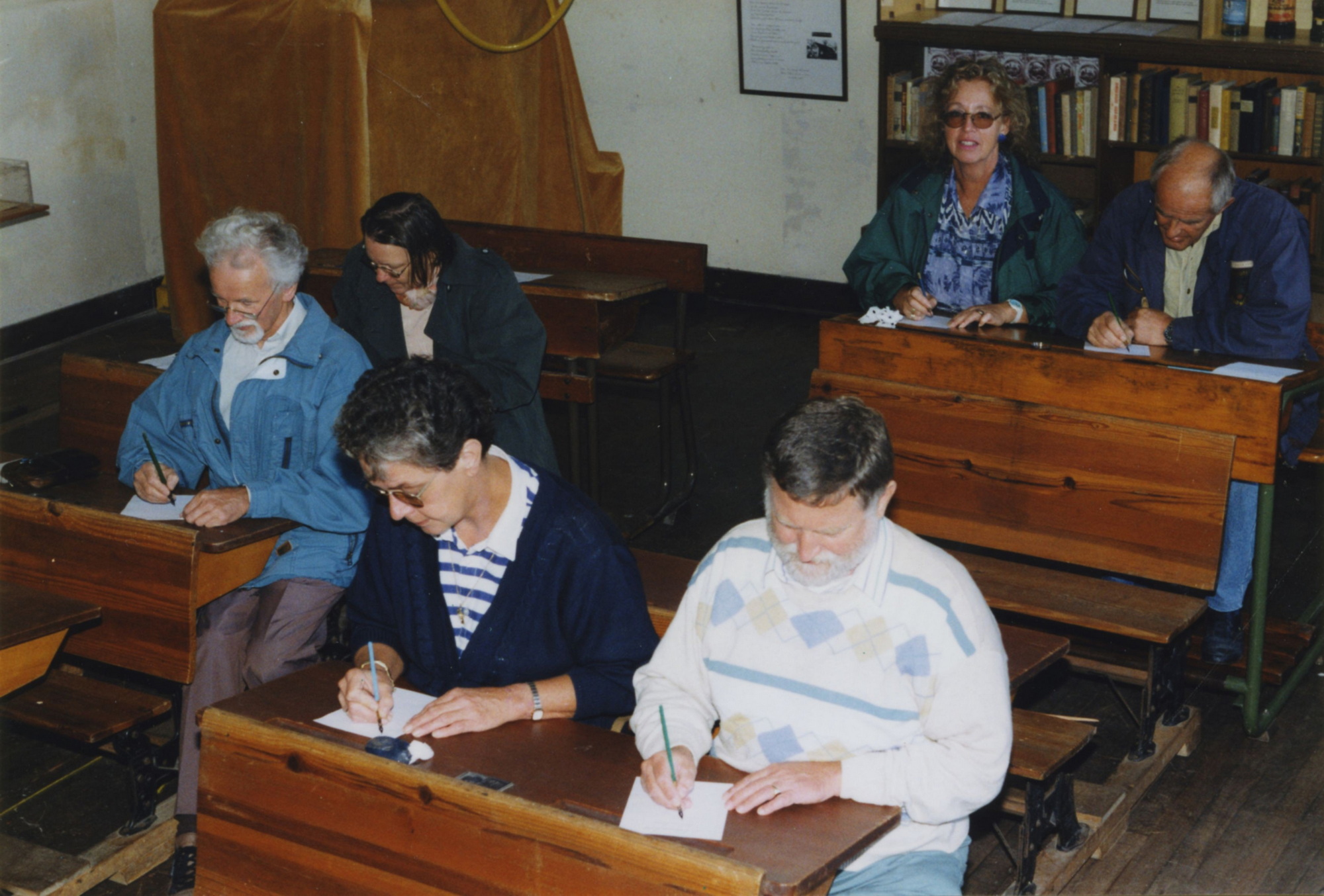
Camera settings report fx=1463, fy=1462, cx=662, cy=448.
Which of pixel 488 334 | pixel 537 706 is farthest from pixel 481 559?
pixel 488 334

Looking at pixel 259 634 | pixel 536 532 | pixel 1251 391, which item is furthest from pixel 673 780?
pixel 1251 391

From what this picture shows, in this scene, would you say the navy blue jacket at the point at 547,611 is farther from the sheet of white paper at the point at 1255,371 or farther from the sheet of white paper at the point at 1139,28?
the sheet of white paper at the point at 1139,28

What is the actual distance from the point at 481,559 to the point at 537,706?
279mm

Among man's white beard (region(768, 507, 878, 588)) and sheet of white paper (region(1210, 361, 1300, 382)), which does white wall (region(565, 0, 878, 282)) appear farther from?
man's white beard (region(768, 507, 878, 588))

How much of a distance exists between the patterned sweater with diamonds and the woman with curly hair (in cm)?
193

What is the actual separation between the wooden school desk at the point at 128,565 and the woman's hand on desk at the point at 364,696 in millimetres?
709

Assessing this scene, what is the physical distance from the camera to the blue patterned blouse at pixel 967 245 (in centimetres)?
408

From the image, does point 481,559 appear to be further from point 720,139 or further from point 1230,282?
point 720,139

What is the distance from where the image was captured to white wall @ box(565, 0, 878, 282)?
24.8 feet

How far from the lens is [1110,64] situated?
6395 millimetres

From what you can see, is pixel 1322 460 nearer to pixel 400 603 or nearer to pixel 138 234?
pixel 400 603

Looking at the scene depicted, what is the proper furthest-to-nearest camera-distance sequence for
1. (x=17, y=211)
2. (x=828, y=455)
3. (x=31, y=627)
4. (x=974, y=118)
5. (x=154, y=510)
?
1. (x=17, y=211)
2. (x=974, y=118)
3. (x=154, y=510)
4. (x=31, y=627)
5. (x=828, y=455)

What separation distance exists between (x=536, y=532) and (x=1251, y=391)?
183 centimetres

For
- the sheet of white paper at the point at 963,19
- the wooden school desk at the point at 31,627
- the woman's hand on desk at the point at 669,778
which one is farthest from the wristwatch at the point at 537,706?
the sheet of white paper at the point at 963,19
